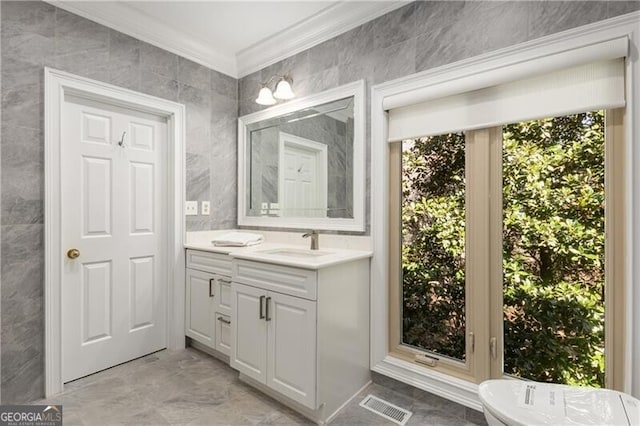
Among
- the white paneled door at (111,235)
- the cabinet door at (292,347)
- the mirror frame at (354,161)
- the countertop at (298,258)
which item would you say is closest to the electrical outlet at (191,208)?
the white paneled door at (111,235)

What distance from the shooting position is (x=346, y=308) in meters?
1.89

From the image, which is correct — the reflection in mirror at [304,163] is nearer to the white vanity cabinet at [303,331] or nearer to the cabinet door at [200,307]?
the white vanity cabinet at [303,331]

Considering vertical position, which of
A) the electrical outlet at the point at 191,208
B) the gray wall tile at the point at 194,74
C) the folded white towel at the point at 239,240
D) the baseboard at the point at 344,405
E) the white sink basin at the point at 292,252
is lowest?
the baseboard at the point at 344,405

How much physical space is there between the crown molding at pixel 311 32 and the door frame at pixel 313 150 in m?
Result: 0.69

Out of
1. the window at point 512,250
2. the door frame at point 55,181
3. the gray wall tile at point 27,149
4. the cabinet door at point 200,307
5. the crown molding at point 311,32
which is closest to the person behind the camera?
the window at point 512,250

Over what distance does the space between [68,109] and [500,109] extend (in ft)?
8.81

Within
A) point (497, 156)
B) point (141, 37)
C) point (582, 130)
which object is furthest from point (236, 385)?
point (141, 37)

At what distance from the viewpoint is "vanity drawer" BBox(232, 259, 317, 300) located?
1.69 m

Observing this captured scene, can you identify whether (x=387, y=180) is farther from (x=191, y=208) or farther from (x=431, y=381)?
(x=191, y=208)

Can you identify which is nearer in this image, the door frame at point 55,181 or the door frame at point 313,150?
the door frame at point 55,181

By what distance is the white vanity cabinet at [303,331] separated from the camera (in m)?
1.68

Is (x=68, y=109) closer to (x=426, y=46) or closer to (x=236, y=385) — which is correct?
(x=236, y=385)

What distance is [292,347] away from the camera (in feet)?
5.76

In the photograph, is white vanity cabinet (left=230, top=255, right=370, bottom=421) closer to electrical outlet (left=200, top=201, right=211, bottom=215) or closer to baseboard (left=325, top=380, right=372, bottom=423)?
baseboard (left=325, top=380, right=372, bottom=423)
